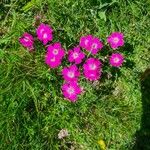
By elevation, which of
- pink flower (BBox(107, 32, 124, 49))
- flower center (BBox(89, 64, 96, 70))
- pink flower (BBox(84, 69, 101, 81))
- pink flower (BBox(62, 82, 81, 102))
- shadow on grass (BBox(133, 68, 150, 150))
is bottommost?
shadow on grass (BBox(133, 68, 150, 150))

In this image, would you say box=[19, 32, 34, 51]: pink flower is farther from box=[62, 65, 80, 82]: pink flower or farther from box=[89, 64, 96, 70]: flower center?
box=[89, 64, 96, 70]: flower center

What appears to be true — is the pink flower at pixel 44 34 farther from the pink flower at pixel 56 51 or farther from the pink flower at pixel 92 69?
the pink flower at pixel 92 69

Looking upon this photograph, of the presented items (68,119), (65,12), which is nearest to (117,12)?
(65,12)

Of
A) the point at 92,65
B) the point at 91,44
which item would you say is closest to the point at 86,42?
the point at 91,44

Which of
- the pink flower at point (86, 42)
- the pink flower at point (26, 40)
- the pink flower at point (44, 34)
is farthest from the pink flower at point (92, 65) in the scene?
the pink flower at point (26, 40)

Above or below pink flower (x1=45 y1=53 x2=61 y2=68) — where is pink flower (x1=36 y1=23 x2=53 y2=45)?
above

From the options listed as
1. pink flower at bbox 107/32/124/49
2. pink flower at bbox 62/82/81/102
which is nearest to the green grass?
pink flower at bbox 62/82/81/102

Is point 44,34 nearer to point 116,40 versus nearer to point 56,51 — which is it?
point 56,51
